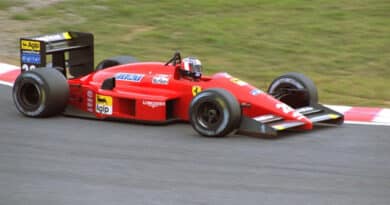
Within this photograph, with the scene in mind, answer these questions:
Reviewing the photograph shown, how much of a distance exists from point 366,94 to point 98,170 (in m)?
5.20

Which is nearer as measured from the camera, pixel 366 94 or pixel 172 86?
pixel 172 86

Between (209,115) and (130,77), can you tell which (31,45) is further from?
(209,115)

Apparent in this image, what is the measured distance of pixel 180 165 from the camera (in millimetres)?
8531

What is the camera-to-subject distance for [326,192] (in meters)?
7.56

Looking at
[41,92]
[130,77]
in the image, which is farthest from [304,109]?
[41,92]

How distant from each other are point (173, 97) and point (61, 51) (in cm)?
207

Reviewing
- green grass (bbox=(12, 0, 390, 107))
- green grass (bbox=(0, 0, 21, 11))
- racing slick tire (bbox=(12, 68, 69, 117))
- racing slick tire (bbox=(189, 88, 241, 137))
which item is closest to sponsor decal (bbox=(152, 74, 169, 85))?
racing slick tire (bbox=(189, 88, 241, 137))

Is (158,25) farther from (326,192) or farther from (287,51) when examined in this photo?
(326,192)

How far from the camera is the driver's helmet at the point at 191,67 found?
1023 cm

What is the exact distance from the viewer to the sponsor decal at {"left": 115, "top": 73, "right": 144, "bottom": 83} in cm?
1050

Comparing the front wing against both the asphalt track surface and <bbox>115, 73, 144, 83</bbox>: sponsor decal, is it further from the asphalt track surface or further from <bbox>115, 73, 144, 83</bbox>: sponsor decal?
<bbox>115, 73, 144, 83</bbox>: sponsor decal

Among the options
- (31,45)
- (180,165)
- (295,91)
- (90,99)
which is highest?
(31,45)

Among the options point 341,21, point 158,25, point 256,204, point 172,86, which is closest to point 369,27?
point 341,21

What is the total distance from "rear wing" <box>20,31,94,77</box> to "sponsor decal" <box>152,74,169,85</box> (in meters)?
1.59
